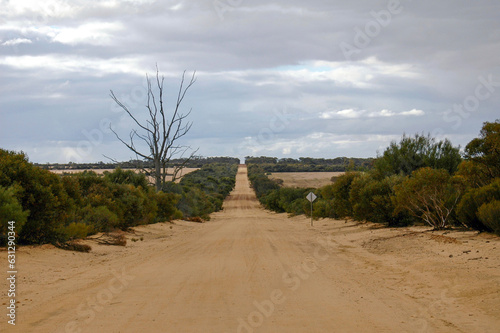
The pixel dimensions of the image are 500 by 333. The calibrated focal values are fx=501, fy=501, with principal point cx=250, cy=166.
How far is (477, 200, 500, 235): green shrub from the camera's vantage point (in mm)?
16797

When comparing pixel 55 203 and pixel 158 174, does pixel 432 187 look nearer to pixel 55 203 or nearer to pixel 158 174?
pixel 55 203

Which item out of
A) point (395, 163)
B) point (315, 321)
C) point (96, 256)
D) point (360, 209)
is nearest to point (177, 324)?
point (315, 321)

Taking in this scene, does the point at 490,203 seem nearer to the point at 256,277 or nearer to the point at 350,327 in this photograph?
the point at 256,277

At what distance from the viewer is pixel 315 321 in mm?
7871

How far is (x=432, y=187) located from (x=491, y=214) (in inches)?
225

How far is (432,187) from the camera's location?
74.6 ft

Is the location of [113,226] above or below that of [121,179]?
below

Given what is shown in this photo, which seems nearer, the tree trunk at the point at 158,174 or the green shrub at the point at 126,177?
the green shrub at the point at 126,177

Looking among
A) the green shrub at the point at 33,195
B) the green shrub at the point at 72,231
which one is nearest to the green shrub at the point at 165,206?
the green shrub at the point at 72,231

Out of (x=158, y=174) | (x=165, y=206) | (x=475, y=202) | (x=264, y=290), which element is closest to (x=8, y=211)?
(x=264, y=290)

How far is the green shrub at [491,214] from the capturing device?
16.8 m

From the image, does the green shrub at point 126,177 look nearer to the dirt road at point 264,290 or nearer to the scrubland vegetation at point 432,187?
the scrubland vegetation at point 432,187

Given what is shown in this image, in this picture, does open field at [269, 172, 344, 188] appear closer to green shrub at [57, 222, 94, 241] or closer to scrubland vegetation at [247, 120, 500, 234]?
scrubland vegetation at [247, 120, 500, 234]

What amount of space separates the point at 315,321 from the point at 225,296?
8.25ft
